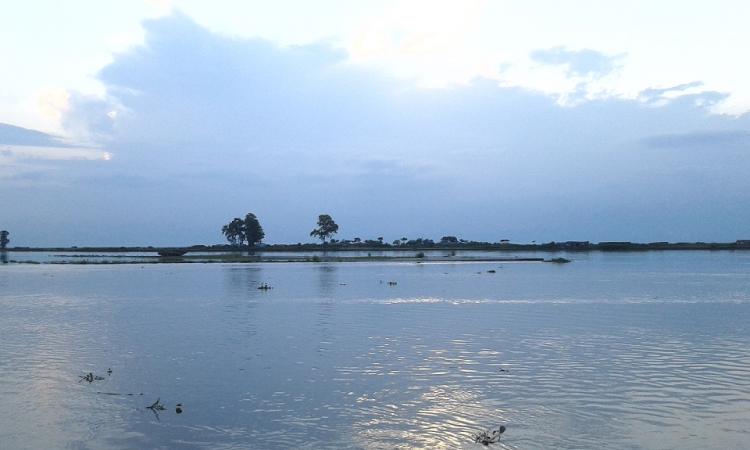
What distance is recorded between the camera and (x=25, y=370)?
18172 mm

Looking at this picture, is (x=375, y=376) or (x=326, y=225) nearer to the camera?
(x=375, y=376)

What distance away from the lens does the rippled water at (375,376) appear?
12.3m

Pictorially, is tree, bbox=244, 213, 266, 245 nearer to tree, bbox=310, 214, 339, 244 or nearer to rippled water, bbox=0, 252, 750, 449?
tree, bbox=310, 214, 339, 244

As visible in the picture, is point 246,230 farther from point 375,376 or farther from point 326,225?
point 375,376

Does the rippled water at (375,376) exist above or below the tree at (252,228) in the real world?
below

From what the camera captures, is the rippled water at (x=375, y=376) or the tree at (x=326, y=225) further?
the tree at (x=326, y=225)

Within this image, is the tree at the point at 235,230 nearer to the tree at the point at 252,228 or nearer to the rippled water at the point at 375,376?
the tree at the point at 252,228

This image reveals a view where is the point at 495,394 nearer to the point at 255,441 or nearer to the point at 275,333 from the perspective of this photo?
the point at 255,441

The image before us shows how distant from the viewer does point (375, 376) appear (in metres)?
17.3

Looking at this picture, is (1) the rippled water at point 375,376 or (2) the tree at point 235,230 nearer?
(1) the rippled water at point 375,376

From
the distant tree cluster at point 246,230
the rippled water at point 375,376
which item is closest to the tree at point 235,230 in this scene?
the distant tree cluster at point 246,230

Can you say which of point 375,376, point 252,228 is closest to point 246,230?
point 252,228

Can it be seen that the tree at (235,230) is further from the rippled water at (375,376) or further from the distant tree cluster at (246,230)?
the rippled water at (375,376)

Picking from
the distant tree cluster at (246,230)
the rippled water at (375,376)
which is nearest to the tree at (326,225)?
the distant tree cluster at (246,230)
